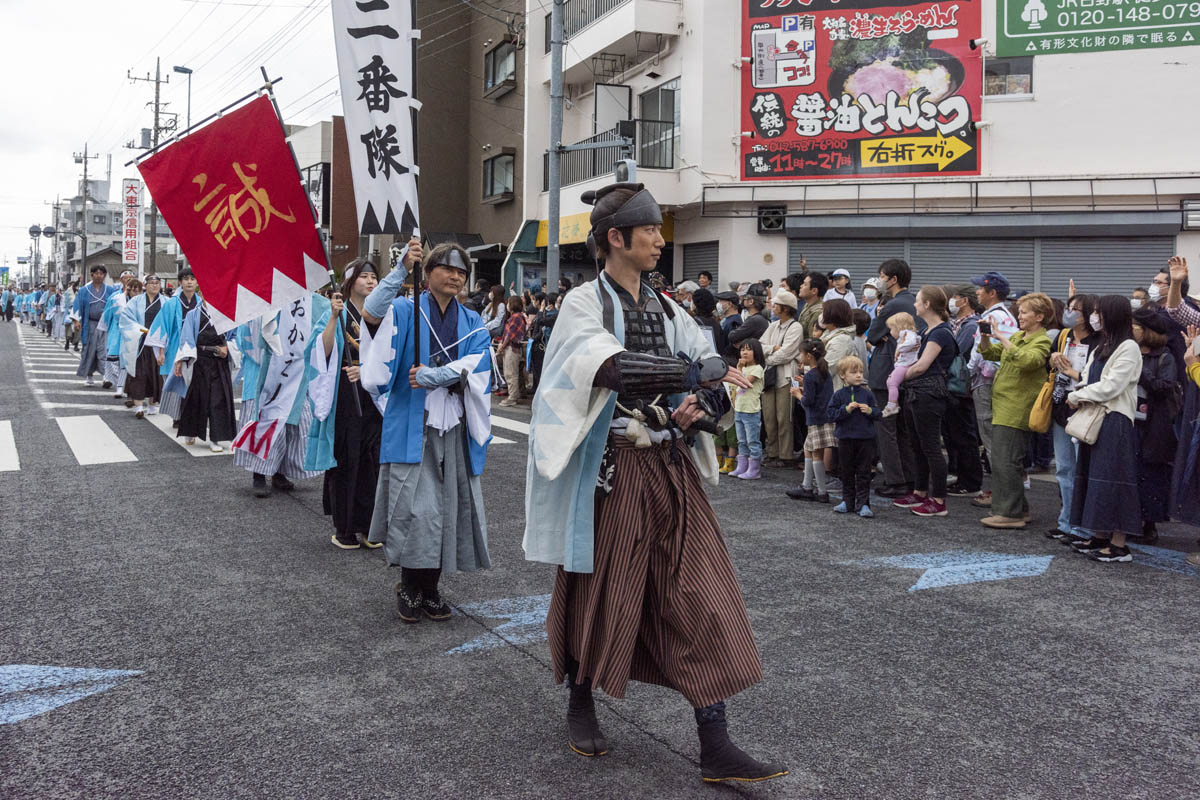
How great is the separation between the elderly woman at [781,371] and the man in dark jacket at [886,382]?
96 cm

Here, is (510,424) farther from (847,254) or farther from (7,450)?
(847,254)

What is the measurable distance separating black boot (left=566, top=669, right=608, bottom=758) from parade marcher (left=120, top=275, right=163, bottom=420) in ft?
37.3

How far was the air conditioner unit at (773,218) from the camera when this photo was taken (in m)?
18.5

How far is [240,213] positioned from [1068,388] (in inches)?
218

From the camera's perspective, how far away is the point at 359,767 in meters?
3.24

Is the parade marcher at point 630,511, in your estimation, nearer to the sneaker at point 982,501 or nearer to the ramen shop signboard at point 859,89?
the sneaker at point 982,501

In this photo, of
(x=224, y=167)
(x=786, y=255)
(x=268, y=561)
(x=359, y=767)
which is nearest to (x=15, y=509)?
(x=268, y=561)

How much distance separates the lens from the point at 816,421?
819 centimetres

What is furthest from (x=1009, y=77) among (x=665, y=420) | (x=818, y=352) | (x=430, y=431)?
(x=665, y=420)

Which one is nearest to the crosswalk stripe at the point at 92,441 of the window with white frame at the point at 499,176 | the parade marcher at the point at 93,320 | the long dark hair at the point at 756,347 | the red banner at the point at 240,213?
the red banner at the point at 240,213

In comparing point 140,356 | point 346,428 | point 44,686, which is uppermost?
point 140,356

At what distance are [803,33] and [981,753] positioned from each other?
16.9 m

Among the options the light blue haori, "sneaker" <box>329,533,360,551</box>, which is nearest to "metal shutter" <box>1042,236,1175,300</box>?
"sneaker" <box>329,533,360,551</box>

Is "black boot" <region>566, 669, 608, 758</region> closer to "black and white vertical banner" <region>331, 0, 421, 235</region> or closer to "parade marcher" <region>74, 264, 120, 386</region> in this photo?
"black and white vertical banner" <region>331, 0, 421, 235</region>
